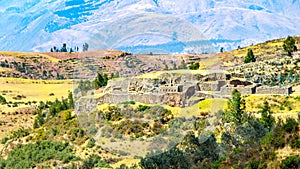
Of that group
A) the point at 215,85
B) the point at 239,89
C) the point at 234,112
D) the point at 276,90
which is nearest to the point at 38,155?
the point at 215,85

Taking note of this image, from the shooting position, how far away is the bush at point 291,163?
1591 centimetres

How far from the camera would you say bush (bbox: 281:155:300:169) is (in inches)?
626

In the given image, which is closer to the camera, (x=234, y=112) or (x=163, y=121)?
(x=163, y=121)

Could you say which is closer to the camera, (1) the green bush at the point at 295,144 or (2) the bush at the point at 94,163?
(1) the green bush at the point at 295,144

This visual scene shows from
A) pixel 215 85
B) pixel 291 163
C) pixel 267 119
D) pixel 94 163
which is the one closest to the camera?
pixel 291 163

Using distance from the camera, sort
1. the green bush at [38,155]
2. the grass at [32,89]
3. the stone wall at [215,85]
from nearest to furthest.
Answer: the stone wall at [215,85], the green bush at [38,155], the grass at [32,89]

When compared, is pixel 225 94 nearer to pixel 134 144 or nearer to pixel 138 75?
pixel 138 75

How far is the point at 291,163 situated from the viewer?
52.7 ft

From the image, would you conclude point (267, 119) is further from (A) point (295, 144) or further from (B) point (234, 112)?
(A) point (295, 144)

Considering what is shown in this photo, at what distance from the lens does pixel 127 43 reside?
1636 centimetres

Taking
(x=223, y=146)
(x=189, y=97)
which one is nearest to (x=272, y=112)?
(x=223, y=146)

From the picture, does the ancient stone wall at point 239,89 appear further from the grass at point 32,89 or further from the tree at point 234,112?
the grass at point 32,89

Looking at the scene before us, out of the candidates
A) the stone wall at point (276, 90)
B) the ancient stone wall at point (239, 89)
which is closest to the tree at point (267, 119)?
the ancient stone wall at point (239, 89)

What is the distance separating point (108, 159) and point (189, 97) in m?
15.0
